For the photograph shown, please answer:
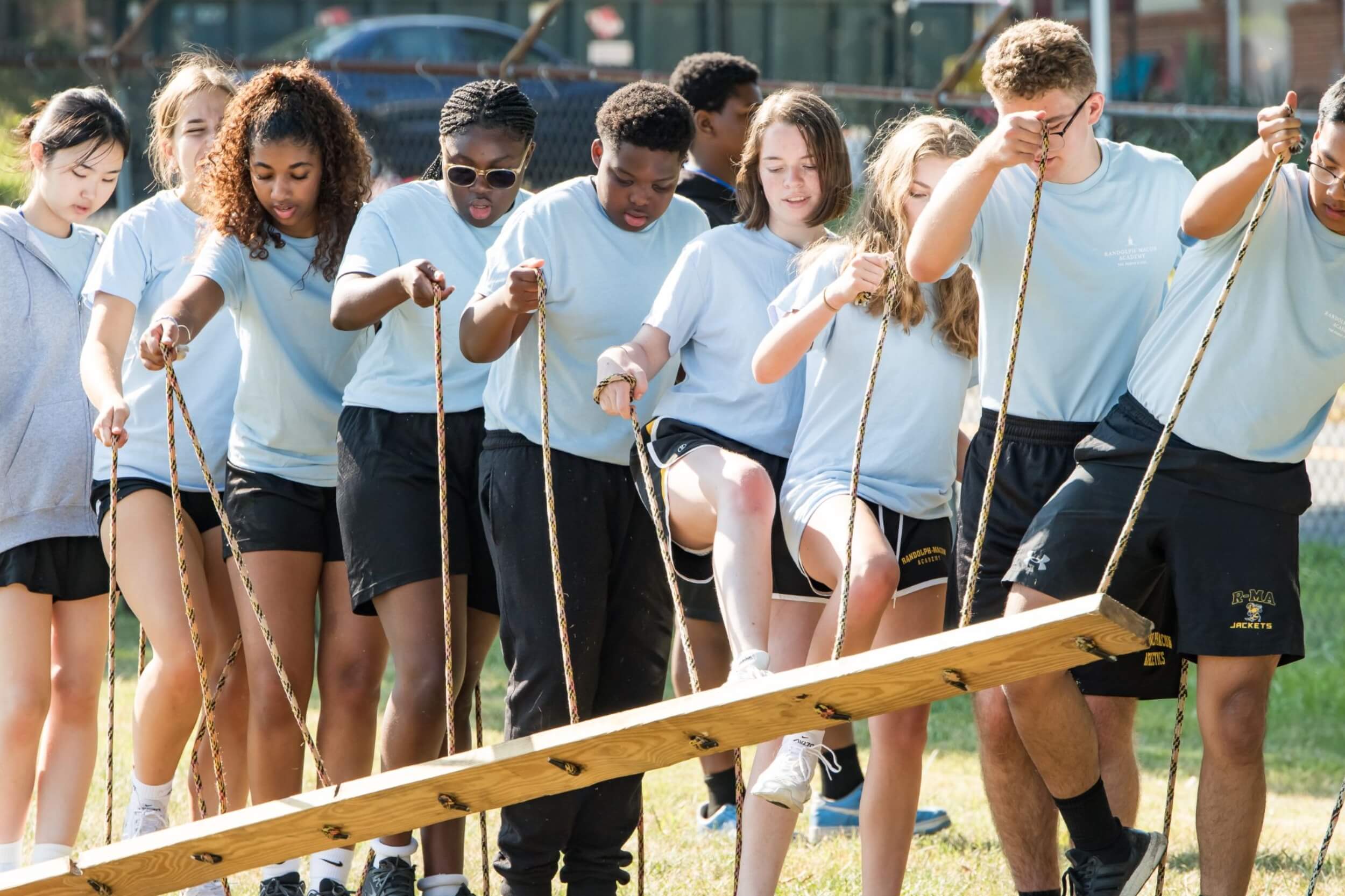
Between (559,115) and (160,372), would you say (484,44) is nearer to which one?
(559,115)

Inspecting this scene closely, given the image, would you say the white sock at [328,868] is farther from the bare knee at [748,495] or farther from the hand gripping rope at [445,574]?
the bare knee at [748,495]

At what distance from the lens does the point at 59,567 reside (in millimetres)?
4363

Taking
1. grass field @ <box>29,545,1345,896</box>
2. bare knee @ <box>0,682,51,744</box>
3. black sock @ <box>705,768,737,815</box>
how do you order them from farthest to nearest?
black sock @ <box>705,768,737,815</box>
grass field @ <box>29,545,1345,896</box>
bare knee @ <box>0,682,51,744</box>

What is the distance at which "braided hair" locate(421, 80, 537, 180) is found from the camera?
157 inches

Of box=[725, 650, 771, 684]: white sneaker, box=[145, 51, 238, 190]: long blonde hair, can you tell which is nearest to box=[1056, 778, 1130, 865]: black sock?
box=[725, 650, 771, 684]: white sneaker

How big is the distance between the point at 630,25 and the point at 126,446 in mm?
16349

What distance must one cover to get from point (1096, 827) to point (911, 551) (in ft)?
2.49

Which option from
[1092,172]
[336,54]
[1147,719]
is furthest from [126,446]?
Result: [336,54]

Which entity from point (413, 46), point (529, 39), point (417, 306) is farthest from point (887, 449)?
point (413, 46)

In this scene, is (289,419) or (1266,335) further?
(289,419)

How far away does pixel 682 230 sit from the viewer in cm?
411

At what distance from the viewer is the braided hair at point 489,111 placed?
13.0 ft

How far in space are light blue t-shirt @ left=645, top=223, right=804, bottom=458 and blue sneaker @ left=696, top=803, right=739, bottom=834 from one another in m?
1.75

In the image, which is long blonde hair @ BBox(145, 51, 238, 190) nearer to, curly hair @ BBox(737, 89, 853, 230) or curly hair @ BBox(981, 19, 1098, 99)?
curly hair @ BBox(737, 89, 853, 230)
